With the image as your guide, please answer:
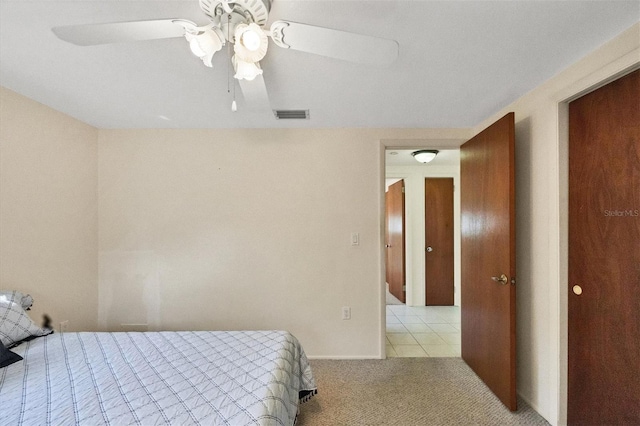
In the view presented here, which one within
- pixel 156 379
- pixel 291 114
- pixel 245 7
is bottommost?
pixel 156 379

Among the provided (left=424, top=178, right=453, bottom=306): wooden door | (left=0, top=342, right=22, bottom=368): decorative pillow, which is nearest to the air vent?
(left=0, top=342, right=22, bottom=368): decorative pillow

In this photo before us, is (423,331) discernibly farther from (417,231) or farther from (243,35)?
(243,35)

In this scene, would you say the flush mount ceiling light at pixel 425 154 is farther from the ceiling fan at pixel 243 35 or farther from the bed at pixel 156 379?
the bed at pixel 156 379

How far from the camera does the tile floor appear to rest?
2.56 metres

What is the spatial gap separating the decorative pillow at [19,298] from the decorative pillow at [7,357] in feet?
1.53

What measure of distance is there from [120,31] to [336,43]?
2.45 feet

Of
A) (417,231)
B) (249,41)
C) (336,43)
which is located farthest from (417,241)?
(249,41)

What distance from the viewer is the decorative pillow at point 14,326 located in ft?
4.71

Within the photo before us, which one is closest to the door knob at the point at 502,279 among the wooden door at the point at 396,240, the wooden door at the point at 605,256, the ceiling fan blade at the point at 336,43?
the wooden door at the point at 605,256

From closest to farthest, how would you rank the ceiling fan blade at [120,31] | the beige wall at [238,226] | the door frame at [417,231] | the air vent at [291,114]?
the ceiling fan blade at [120,31], the air vent at [291,114], the beige wall at [238,226], the door frame at [417,231]

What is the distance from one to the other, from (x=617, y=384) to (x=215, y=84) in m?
2.87

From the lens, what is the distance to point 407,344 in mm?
2711

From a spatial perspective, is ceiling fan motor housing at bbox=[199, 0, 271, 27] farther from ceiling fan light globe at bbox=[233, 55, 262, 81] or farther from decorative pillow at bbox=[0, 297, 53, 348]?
decorative pillow at bbox=[0, 297, 53, 348]

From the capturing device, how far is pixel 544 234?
1.65 meters
